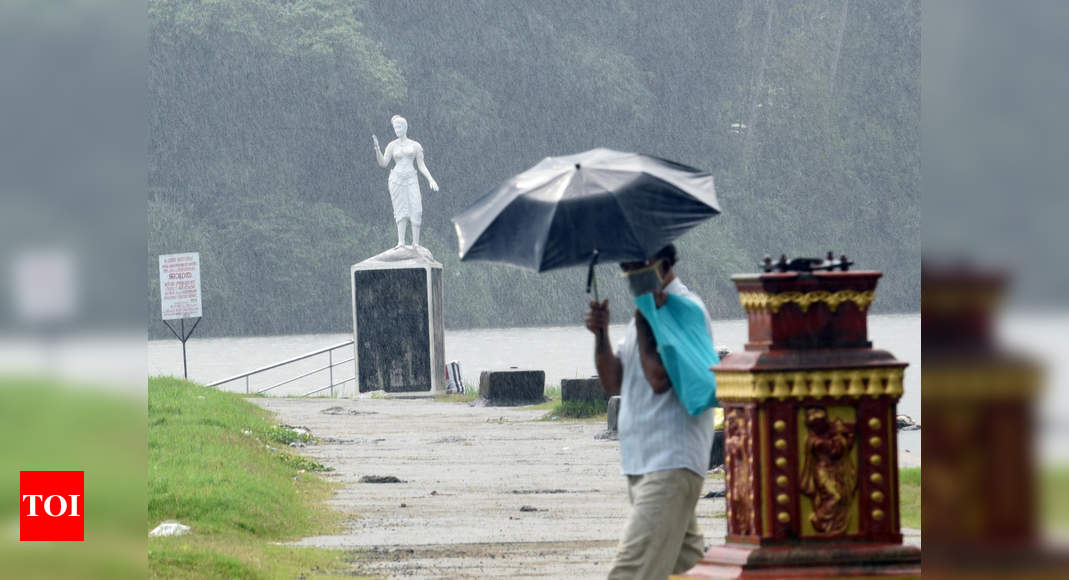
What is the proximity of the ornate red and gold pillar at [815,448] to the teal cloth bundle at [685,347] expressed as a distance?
159mm

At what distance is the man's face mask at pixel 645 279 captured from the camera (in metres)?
4.95

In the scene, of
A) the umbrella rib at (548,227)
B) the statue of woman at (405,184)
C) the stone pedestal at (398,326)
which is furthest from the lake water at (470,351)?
the umbrella rib at (548,227)

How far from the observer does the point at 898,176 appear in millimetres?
57281

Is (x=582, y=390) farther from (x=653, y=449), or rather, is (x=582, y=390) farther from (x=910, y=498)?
(x=653, y=449)

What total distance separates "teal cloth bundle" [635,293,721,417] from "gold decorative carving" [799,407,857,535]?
372 millimetres

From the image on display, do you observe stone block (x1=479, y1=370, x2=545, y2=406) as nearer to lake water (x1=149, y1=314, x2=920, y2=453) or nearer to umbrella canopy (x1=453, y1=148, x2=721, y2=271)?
lake water (x1=149, y1=314, x2=920, y2=453)

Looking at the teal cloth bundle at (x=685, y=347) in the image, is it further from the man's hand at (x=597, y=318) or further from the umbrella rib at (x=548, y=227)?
the umbrella rib at (x=548, y=227)

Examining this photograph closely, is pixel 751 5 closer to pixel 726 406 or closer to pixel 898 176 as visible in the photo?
pixel 898 176

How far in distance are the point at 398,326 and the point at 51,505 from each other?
24.0 meters

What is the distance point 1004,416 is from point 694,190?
3.73 m

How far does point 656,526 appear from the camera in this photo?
4855 mm

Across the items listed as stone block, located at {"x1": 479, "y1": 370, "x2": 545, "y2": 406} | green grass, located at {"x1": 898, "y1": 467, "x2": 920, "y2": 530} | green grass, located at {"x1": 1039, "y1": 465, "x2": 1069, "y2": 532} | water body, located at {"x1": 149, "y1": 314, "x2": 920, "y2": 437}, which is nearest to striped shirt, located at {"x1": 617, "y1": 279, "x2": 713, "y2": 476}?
green grass, located at {"x1": 1039, "y1": 465, "x2": 1069, "y2": 532}

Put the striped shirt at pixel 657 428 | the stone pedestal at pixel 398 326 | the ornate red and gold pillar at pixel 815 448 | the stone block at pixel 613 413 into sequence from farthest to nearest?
the stone pedestal at pixel 398 326, the stone block at pixel 613 413, the striped shirt at pixel 657 428, the ornate red and gold pillar at pixel 815 448

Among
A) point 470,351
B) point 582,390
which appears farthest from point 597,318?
point 470,351
